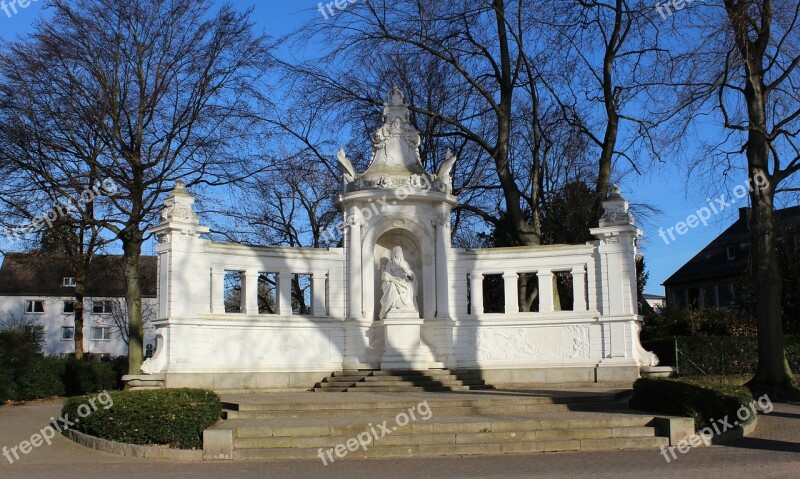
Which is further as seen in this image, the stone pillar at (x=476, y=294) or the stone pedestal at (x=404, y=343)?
the stone pillar at (x=476, y=294)

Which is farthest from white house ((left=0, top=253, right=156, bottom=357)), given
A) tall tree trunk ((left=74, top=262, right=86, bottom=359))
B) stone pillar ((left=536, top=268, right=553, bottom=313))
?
stone pillar ((left=536, top=268, right=553, bottom=313))

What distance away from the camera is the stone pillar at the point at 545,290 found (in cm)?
2330

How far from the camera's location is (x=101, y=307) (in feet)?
224

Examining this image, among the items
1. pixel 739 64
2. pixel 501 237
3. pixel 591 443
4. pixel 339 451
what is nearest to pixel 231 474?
pixel 339 451

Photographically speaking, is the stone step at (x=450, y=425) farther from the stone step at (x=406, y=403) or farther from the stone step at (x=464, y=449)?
the stone step at (x=406, y=403)

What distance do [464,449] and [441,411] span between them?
2624mm

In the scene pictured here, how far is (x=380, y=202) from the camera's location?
23578mm

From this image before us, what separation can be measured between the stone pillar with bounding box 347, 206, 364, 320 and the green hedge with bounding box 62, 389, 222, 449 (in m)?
8.34

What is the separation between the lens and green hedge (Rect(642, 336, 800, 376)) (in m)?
25.7

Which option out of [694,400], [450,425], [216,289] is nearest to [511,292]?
[216,289]

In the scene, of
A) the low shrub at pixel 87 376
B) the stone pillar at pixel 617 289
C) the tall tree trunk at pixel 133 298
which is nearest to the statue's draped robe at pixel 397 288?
the stone pillar at pixel 617 289

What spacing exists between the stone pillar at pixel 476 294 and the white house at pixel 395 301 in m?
0.03

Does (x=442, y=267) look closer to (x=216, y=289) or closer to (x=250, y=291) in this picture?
(x=250, y=291)

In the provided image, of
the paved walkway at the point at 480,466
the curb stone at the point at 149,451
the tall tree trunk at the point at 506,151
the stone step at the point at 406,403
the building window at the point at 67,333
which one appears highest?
the tall tree trunk at the point at 506,151
